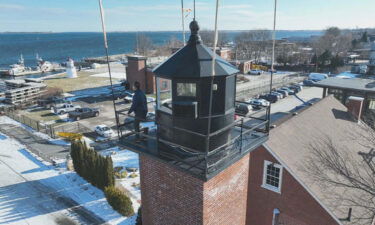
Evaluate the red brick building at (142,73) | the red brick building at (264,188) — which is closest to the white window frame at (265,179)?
the red brick building at (264,188)

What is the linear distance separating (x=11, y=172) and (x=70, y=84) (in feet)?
124

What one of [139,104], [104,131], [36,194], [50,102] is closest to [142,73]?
[50,102]

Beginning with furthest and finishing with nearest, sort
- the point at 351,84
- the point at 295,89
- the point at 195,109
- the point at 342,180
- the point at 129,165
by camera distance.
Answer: the point at 295,89 → the point at 351,84 → the point at 129,165 → the point at 342,180 → the point at 195,109

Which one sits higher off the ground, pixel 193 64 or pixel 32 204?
pixel 193 64

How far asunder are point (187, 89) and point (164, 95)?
727 millimetres

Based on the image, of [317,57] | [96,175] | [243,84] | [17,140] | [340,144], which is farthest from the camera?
[317,57]

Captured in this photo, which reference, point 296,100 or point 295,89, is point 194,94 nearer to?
point 296,100

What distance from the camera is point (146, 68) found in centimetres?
4669

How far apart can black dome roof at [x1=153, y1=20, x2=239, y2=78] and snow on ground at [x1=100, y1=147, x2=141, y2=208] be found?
1314 cm

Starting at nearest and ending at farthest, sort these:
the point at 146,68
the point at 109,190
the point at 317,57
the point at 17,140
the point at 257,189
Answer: the point at 257,189
the point at 109,190
the point at 17,140
the point at 146,68
the point at 317,57

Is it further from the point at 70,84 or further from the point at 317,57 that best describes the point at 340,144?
the point at 317,57

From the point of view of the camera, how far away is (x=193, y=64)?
5543 mm

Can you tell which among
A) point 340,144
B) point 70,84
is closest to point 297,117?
point 340,144

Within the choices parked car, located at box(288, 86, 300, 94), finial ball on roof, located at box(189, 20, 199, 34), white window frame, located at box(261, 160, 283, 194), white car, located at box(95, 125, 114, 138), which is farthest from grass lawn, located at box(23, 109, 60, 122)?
parked car, located at box(288, 86, 300, 94)
